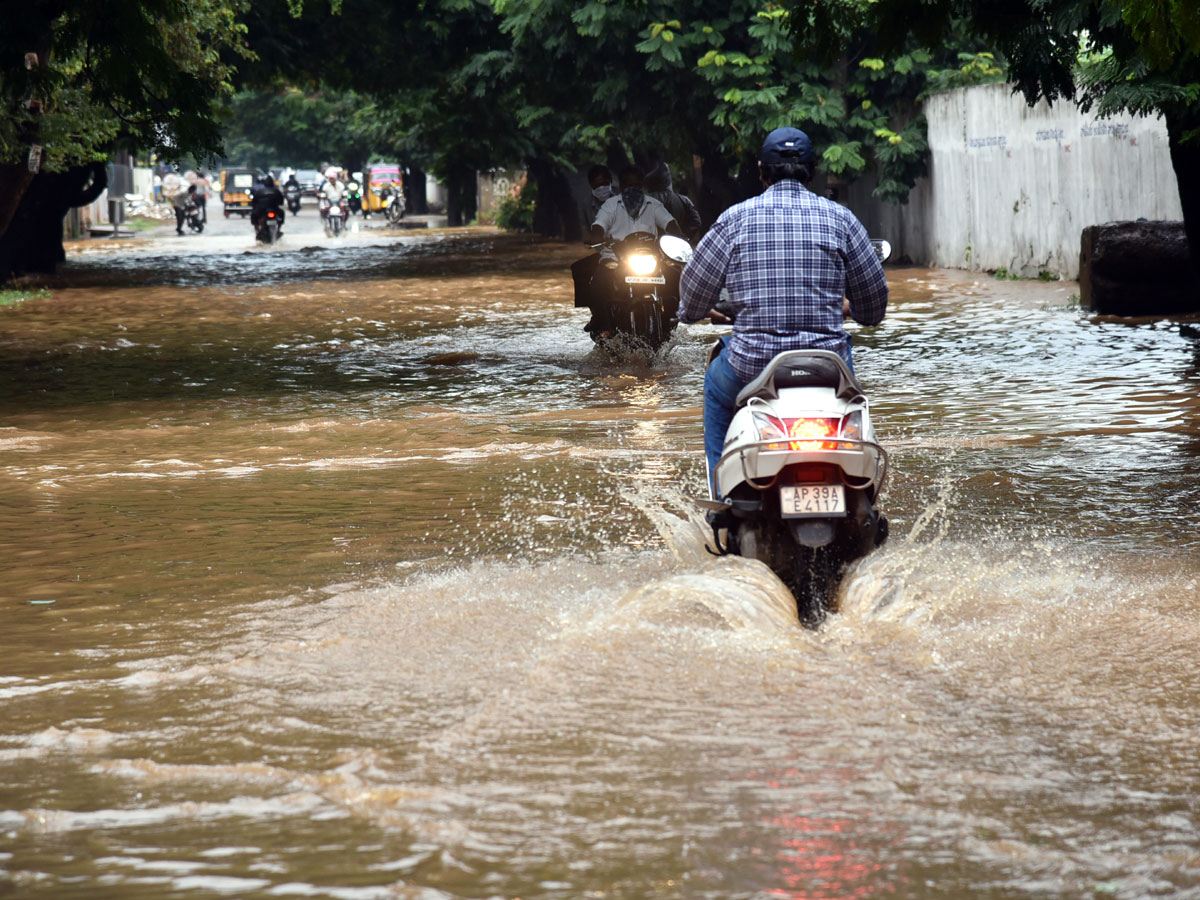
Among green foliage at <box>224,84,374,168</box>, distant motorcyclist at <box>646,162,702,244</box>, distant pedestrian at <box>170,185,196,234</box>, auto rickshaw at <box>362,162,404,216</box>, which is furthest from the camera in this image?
auto rickshaw at <box>362,162,404,216</box>

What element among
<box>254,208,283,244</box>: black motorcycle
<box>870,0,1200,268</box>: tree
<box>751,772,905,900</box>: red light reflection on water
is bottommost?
<box>751,772,905,900</box>: red light reflection on water

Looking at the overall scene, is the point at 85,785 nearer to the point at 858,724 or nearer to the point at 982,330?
the point at 858,724

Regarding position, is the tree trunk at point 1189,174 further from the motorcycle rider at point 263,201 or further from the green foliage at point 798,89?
the motorcycle rider at point 263,201

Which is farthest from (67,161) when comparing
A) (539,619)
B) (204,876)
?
(204,876)

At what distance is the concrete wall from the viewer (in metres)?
20.6

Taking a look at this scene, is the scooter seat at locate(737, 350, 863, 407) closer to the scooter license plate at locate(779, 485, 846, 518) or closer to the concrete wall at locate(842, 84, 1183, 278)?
the scooter license plate at locate(779, 485, 846, 518)

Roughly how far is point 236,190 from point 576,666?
265ft

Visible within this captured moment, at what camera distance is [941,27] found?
847 cm

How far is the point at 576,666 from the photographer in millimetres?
5207

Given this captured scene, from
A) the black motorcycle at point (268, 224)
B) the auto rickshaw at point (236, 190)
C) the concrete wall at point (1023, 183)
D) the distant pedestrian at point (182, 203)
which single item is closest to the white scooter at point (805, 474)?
the concrete wall at point (1023, 183)

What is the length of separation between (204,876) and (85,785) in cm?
77

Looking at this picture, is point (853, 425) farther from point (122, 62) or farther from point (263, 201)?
point (263, 201)

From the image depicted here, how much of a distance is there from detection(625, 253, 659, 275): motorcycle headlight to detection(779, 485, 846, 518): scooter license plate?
28.9 feet

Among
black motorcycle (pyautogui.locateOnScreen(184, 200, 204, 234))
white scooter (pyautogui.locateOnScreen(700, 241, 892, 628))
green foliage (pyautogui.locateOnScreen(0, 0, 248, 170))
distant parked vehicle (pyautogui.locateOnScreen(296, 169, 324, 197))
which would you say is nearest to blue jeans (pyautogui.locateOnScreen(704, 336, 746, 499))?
white scooter (pyautogui.locateOnScreen(700, 241, 892, 628))
